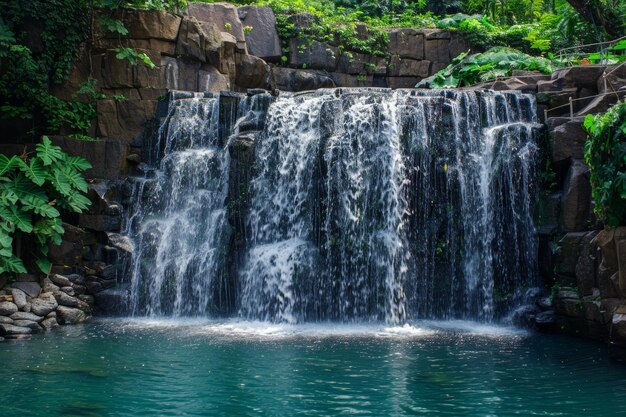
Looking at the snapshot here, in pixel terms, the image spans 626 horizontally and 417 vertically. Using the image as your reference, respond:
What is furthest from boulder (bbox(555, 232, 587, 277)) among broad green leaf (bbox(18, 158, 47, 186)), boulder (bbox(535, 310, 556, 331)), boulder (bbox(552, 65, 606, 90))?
broad green leaf (bbox(18, 158, 47, 186))

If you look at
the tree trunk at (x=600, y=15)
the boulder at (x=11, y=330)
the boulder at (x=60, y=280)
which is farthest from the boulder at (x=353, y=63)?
the boulder at (x=11, y=330)

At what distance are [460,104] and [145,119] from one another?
709 cm

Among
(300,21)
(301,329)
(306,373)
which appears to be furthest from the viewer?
(300,21)

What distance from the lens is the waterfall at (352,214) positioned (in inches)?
505

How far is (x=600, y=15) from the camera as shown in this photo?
62.0 feet

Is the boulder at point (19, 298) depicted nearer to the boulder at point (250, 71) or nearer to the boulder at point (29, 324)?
the boulder at point (29, 324)

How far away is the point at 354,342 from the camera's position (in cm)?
1030

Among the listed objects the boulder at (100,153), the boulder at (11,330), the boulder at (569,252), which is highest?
the boulder at (100,153)

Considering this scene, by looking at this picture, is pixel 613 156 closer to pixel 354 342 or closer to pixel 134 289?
pixel 354 342

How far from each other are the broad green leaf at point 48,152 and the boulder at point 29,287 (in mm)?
2258

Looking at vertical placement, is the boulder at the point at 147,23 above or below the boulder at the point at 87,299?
above

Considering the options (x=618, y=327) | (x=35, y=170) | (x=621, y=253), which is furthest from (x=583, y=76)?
(x=35, y=170)

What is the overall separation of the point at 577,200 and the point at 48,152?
9877 millimetres

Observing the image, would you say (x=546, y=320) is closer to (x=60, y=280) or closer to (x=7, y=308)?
(x=60, y=280)
